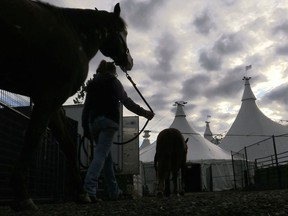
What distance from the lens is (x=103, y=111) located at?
208 inches

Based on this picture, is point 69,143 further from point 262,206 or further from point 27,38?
point 262,206

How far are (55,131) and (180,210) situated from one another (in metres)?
1.65

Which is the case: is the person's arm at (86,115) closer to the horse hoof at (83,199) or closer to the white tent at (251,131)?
the horse hoof at (83,199)

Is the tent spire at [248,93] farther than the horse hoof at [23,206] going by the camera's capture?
Yes

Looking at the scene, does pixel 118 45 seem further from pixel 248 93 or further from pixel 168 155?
pixel 248 93

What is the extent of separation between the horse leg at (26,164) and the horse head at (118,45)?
166 cm

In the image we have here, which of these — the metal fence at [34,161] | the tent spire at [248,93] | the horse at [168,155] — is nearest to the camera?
the metal fence at [34,161]

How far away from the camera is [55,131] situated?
4.11 meters

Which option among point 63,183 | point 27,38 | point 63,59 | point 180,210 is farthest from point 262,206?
point 63,183

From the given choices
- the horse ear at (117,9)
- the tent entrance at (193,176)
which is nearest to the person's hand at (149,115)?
the horse ear at (117,9)

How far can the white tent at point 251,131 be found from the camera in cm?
2970

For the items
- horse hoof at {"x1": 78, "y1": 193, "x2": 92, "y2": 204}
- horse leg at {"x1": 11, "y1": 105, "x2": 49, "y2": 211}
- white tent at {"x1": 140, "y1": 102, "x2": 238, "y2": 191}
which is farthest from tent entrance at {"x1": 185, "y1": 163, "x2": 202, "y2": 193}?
horse leg at {"x1": 11, "y1": 105, "x2": 49, "y2": 211}

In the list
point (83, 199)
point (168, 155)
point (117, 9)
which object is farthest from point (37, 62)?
point (168, 155)

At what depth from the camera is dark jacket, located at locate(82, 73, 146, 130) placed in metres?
5.27
